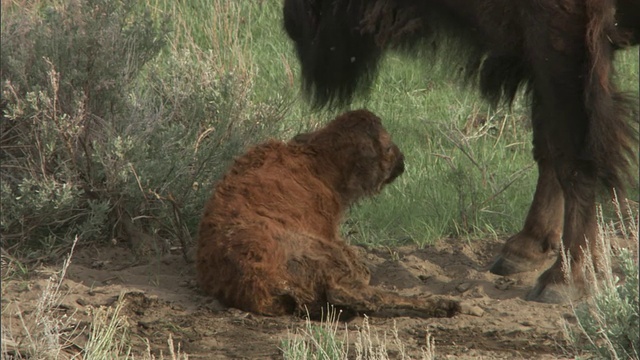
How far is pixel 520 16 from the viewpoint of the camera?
4.81 m

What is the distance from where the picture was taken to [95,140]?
5551mm

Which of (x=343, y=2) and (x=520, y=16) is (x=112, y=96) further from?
(x=520, y=16)

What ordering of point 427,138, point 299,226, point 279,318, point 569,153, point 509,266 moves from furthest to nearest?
point 427,138 → point 509,266 → point 569,153 → point 299,226 → point 279,318

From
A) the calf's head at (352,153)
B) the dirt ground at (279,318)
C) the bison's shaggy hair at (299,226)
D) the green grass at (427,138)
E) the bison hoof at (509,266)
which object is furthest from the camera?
the green grass at (427,138)

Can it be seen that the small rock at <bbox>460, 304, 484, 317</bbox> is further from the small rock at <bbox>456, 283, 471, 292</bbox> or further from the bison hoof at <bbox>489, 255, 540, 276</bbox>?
the bison hoof at <bbox>489, 255, 540, 276</bbox>

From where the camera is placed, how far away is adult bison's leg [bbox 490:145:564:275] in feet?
17.9

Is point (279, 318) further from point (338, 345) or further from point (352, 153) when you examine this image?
point (352, 153)

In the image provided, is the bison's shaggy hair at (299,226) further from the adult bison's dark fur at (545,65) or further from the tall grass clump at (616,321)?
the tall grass clump at (616,321)

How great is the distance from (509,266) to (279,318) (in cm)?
146

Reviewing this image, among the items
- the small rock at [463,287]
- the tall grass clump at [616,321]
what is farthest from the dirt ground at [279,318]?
the tall grass clump at [616,321]

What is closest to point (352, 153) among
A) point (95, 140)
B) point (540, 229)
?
point (540, 229)

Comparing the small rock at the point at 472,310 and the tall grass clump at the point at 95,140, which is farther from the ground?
the tall grass clump at the point at 95,140

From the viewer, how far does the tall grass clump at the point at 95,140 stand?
5.48 metres

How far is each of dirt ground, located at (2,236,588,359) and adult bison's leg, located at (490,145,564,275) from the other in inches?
3.6
